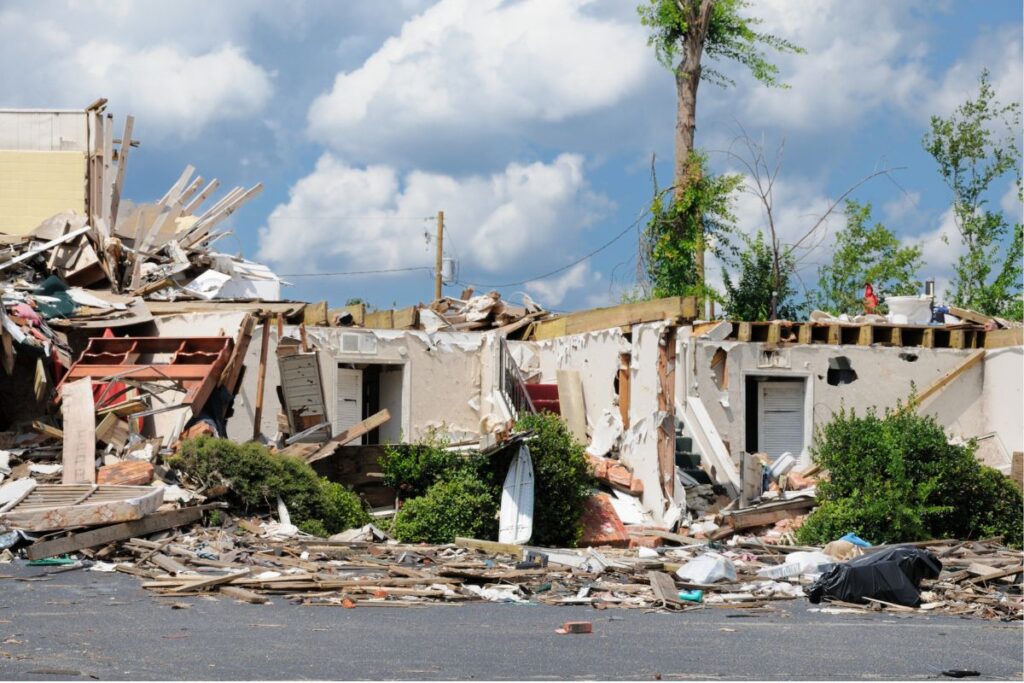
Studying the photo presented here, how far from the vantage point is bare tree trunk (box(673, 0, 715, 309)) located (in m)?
29.6

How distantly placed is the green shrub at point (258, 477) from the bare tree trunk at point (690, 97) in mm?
15004

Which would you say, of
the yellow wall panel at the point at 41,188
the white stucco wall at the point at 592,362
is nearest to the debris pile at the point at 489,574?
the white stucco wall at the point at 592,362

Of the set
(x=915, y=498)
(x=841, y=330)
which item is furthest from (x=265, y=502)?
(x=841, y=330)

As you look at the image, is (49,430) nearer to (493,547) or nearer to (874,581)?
(493,547)

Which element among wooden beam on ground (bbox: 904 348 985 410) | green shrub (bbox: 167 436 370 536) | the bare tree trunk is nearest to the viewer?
green shrub (bbox: 167 436 370 536)

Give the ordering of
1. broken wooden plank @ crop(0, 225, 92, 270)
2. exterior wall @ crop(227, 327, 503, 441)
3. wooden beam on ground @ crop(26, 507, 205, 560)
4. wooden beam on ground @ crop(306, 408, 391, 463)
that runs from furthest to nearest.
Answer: exterior wall @ crop(227, 327, 503, 441), broken wooden plank @ crop(0, 225, 92, 270), wooden beam on ground @ crop(306, 408, 391, 463), wooden beam on ground @ crop(26, 507, 205, 560)

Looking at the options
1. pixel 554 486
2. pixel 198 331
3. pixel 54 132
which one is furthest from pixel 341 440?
pixel 54 132

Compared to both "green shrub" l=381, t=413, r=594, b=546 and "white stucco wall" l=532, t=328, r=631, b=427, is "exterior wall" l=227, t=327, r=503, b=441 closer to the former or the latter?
"white stucco wall" l=532, t=328, r=631, b=427

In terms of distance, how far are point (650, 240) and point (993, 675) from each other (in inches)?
831

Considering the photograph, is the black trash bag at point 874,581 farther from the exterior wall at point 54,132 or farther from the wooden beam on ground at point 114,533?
the exterior wall at point 54,132

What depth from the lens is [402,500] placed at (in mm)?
18766

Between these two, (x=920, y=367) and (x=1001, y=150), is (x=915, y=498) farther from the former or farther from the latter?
(x=1001, y=150)

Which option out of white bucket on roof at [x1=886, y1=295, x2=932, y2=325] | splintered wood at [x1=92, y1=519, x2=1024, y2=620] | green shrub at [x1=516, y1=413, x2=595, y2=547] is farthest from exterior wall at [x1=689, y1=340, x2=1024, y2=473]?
splintered wood at [x1=92, y1=519, x2=1024, y2=620]

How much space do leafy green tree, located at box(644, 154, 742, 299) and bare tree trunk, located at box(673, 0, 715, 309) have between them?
0.34ft
